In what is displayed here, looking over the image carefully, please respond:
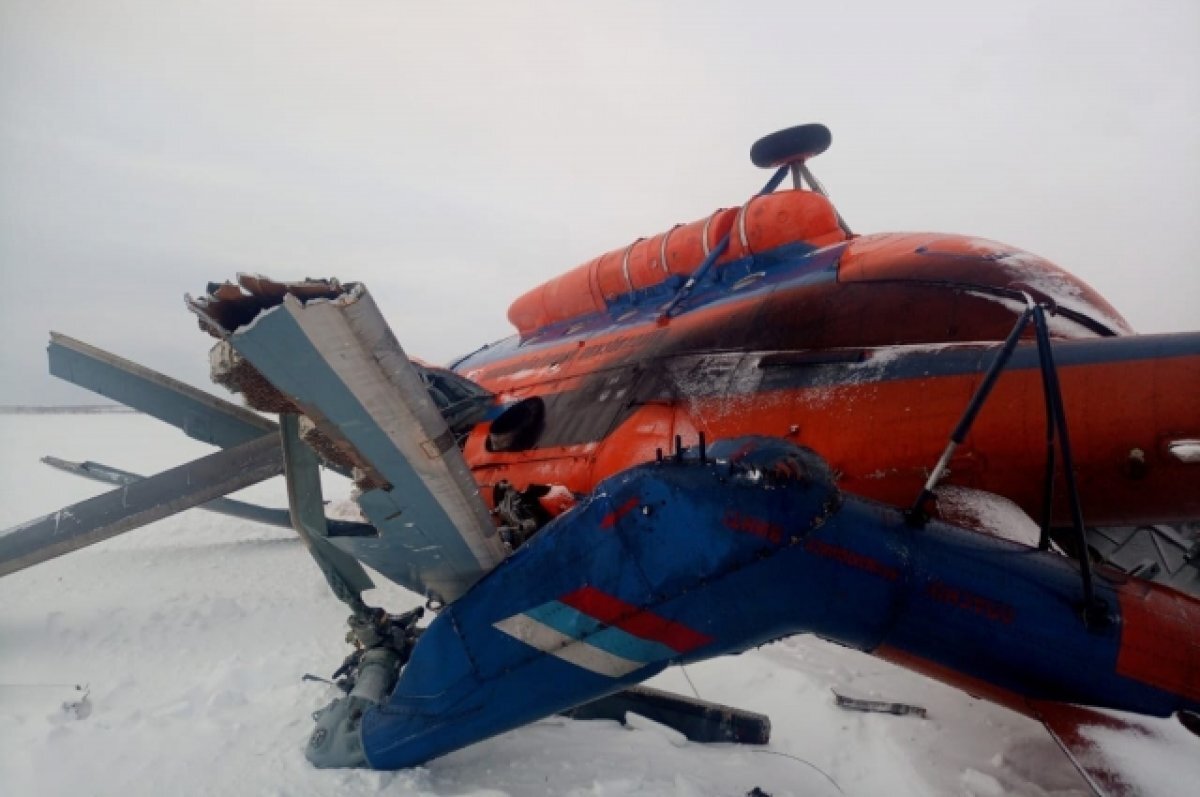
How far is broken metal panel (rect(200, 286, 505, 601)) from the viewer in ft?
7.82

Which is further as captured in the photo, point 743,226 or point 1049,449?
point 743,226

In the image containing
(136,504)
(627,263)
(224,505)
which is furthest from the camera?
(224,505)

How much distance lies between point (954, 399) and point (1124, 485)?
0.91m

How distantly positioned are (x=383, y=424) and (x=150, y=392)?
5283 mm

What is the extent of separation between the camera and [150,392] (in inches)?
254

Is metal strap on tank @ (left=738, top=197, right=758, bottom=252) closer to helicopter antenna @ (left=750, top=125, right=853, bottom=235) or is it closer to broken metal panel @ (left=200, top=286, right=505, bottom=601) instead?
helicopter antenna @ (left=750, top=125, right=853, bottom=235)

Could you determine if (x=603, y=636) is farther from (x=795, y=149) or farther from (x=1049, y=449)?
(x=795, y=149)

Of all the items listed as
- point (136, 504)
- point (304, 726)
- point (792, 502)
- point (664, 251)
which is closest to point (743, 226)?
point (664, 251)

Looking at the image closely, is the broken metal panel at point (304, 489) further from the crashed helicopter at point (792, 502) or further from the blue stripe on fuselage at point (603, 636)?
the blue stripe on fuselage at point (603, 636)

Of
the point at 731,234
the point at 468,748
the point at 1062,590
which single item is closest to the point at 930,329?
the point at 1062,590

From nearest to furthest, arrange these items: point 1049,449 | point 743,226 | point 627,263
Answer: point 1049,449, point 743,226, point 627,263

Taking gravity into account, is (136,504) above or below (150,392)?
below

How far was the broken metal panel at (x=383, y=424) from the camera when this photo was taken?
7.82 feet

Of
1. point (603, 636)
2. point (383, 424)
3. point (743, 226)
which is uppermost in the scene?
point (743, 226)
